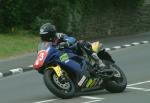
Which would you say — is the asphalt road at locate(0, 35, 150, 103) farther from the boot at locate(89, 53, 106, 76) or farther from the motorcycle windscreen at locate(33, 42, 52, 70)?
the motorcycle windscreen at locate(33, 42, 52, 70)

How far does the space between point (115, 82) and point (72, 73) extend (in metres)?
1.00

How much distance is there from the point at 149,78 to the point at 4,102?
13.7 feet

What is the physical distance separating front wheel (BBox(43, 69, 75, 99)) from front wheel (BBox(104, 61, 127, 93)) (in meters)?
0.92

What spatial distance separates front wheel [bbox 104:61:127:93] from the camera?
42.8 ft

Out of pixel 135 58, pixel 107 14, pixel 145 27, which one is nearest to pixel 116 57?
pixel 135 58

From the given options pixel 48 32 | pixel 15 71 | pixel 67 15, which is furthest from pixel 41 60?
pixel 67 15

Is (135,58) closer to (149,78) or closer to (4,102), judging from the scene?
(149,78)

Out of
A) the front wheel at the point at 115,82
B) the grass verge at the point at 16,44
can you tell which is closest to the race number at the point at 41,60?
the front wheel at the point at 115,82

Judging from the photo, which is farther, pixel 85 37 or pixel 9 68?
pixel 85 37

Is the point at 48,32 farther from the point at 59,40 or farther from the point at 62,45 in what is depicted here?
the point at 62,45

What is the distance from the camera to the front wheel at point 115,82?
13047 millimetres

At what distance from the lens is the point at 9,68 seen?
20.1 meters

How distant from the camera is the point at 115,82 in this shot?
13.1 m

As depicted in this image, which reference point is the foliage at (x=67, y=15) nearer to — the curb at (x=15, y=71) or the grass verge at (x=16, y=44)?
the grass verge at (x=16, y=44)
